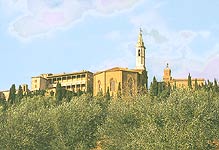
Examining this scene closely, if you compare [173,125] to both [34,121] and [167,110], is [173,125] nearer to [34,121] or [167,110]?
[167,110]

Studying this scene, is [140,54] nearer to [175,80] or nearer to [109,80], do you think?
[175,80]

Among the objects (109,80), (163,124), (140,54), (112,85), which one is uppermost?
(140,54)

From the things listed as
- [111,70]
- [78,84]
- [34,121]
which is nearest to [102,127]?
[34,121]

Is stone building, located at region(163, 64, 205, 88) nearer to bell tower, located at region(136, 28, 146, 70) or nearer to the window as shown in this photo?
bell tower, located at region(136, 28, 146, 70)

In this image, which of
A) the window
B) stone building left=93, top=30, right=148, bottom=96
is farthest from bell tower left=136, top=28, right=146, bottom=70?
the window

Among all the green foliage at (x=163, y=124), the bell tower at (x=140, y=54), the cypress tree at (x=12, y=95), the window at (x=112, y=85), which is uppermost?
the bell tower at (x=140, y=54)

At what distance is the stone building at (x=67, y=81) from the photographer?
392ft

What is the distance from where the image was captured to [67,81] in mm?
123500

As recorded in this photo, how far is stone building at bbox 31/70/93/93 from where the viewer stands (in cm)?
11956

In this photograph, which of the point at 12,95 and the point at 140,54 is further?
the point at 140,54

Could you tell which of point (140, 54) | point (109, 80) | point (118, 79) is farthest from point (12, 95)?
point (140, 54)

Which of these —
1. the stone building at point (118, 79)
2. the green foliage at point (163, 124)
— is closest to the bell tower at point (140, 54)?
the stone building at point (118, 79)

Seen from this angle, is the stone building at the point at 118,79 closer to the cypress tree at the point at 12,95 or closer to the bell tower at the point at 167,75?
the bell tower at the point at 167,75

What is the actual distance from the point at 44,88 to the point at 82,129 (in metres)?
73.8
